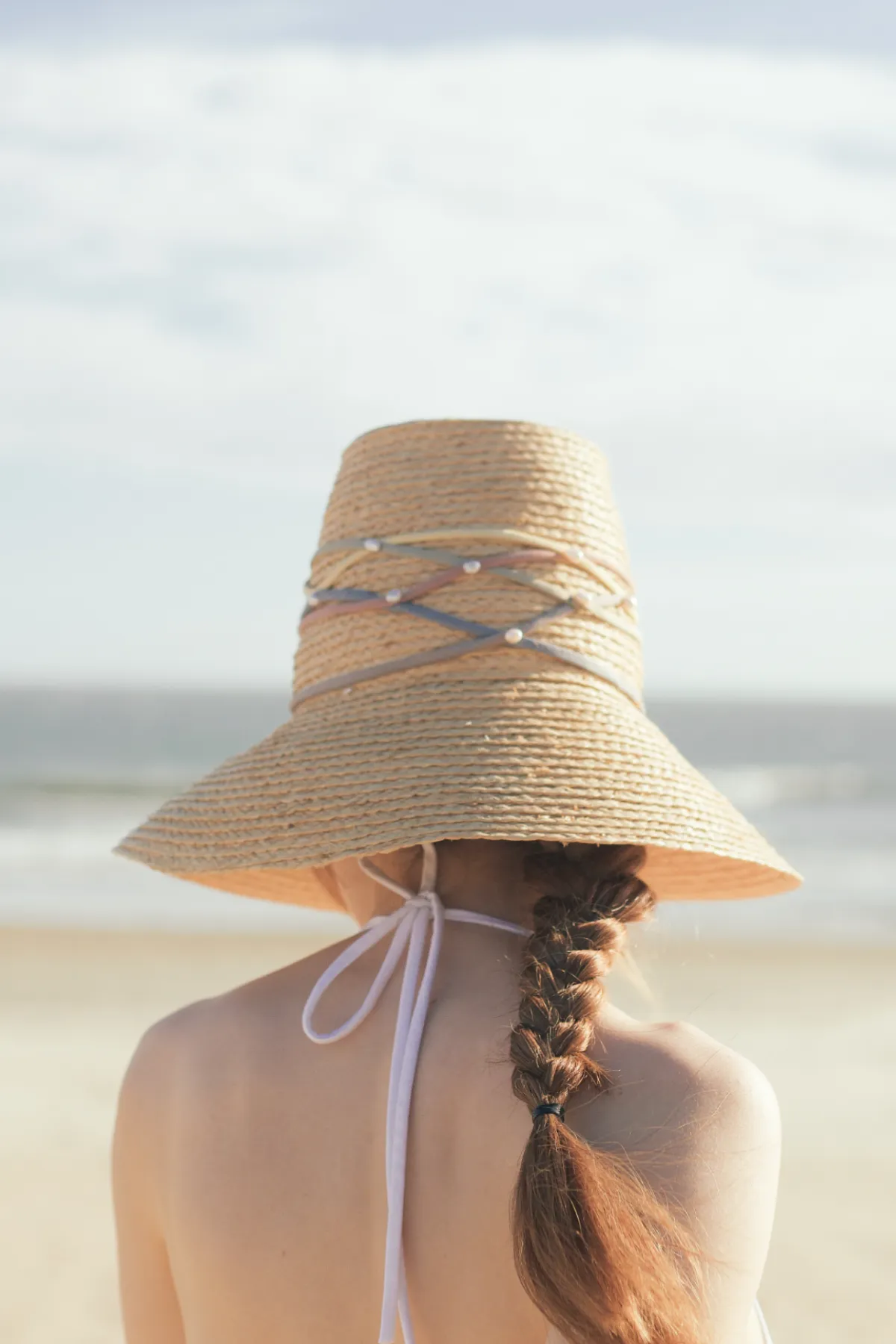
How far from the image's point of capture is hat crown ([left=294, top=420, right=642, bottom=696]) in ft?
5.08

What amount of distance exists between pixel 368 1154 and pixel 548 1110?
22 centimetres

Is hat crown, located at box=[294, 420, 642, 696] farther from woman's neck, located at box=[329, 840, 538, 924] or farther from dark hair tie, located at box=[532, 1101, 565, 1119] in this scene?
dark hair tie, located at box=[532, 1101, 565, 1119]

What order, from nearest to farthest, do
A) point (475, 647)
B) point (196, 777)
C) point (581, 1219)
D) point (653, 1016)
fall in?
1. point (581, 1219)
2. point (475, 647)
3. point (653, 1016)
4. point (196, 777)

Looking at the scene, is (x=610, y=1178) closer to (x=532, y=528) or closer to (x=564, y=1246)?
(x=564, y=1246)

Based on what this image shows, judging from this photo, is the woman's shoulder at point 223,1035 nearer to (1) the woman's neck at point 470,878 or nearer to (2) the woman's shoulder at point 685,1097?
(1) the woman's neck at point 470,878

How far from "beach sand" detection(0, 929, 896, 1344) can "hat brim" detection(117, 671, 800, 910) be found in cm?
22

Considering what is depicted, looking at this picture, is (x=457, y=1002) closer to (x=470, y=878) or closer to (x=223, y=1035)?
(x=470, y=878)

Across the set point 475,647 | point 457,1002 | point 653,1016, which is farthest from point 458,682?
point 653,1016

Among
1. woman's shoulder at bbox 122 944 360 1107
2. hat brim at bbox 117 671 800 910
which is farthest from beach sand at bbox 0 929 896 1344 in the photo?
woman's shoulder at bbox 122 944 360 1107

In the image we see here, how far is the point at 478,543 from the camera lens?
5.11 feet

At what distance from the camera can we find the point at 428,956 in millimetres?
1289

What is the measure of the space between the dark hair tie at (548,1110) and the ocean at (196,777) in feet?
1.71

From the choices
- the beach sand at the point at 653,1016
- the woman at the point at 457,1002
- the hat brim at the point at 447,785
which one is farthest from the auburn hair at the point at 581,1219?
the beach sand at the point at 653,1016

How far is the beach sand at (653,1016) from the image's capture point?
3887mm
